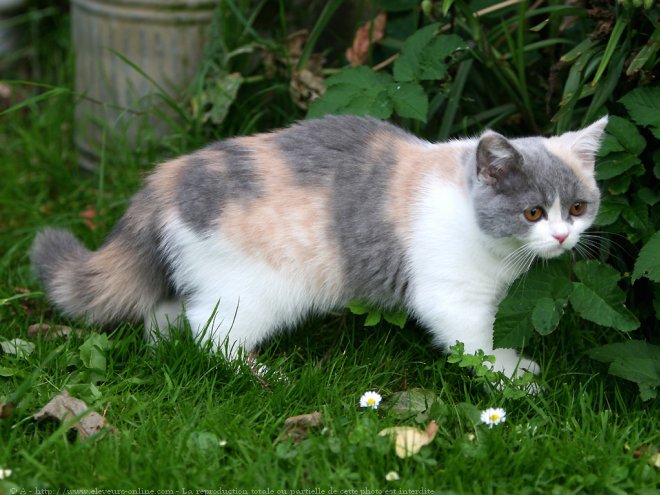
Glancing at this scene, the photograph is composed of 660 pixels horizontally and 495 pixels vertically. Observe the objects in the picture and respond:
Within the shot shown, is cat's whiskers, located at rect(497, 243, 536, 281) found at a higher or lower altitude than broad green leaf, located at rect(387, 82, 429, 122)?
lower

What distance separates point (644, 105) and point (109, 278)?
6.68 ft

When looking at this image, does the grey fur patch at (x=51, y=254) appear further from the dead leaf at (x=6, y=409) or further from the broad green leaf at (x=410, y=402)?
the broad green leaf at (x=410, y=402)

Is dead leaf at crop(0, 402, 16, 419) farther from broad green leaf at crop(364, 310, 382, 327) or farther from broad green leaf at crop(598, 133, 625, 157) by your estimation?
broad green leaf at crop(598, 133, 625, 157)

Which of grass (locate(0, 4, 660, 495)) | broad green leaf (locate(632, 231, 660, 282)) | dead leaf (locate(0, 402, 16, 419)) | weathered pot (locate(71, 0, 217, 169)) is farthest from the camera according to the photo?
weathered pot (locate(71, 0, 217, 169))

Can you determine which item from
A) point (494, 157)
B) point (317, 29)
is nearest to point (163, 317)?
point (494, 157)

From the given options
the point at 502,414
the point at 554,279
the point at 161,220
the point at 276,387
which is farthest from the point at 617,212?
the point at 161,220

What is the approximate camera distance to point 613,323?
2709mm

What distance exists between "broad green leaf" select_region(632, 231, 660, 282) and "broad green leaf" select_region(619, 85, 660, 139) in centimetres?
43

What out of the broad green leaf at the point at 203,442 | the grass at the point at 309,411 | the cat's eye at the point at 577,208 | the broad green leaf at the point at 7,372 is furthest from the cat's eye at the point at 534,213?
the broad green leaf at the point at 7,372

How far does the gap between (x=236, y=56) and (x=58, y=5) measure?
1.88 m

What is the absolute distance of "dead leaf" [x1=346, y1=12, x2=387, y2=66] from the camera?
3875 millimetres

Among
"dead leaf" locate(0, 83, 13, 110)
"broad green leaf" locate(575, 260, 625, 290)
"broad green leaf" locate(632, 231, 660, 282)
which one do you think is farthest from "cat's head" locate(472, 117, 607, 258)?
"dead leaf" locate(0, 83, 13, 110)

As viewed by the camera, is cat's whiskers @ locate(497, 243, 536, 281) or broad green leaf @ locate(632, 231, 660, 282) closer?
broad green leaf @ locate(632, 231, 660, 282)

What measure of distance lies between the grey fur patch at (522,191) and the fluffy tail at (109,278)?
1.18 metres
